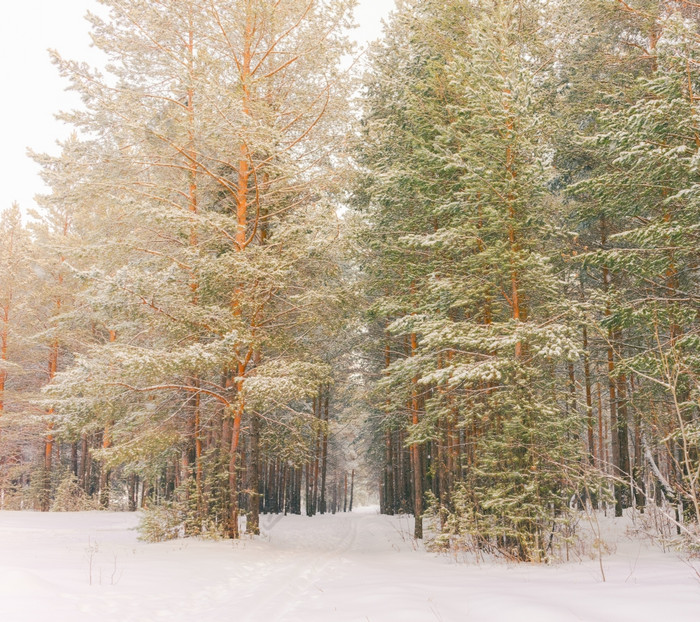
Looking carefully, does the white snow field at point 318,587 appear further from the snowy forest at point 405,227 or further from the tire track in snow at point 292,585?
the snowy forest at point 405,227

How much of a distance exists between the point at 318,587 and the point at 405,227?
8.70 m

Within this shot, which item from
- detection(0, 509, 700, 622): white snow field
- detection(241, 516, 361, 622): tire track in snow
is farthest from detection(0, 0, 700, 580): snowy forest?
detection(241, 516, 361, 622): tire track in snow

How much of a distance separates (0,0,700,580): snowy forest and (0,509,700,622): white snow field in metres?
1.56

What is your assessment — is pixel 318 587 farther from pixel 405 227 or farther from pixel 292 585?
pixel 405 227

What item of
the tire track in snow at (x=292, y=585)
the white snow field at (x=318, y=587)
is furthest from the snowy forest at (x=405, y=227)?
the tire track in snow at (x=292, y=585)

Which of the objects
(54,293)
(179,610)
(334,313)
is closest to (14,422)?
(54,293)

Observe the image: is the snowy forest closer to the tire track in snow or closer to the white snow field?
the white snow field

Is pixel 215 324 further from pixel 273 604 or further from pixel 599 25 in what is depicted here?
pixel 599 25

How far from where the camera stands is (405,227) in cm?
1210

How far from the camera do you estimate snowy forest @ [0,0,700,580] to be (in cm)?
862

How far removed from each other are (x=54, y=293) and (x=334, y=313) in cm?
1718

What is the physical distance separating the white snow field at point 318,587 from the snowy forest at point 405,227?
61.5 inches

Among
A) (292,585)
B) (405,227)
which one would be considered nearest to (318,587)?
(292,585)

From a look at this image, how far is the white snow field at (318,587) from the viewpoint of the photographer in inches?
163
